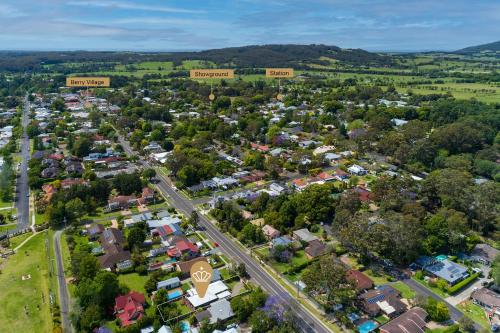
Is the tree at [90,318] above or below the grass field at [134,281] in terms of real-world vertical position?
above

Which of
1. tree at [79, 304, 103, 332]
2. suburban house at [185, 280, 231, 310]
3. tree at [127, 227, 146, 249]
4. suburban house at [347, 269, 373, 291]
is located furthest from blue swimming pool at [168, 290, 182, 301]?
suburban house at [347, 269, 373, 291]

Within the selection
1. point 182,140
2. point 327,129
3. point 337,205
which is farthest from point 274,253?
point 327,129

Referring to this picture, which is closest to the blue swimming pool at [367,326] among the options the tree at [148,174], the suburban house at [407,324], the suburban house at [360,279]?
the suburban house at [407,324]

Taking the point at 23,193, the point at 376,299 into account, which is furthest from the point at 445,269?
the point at 23,193

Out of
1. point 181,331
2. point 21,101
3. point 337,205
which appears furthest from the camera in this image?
point 21,101

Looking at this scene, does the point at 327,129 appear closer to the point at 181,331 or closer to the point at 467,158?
the point at 467,158

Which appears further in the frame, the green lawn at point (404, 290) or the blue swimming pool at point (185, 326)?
the green lawn at point (404, 290)

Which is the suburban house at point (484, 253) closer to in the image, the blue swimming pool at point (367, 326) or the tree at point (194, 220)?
the blue swimming pool at point (367, 326)
